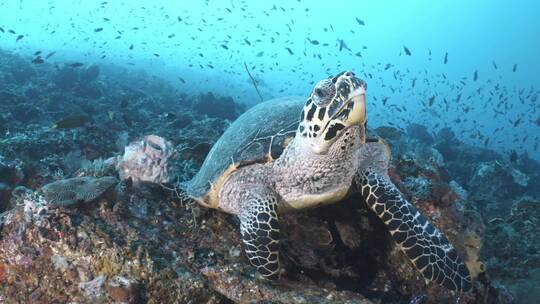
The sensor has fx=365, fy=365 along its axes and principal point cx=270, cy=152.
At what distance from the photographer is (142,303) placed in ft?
8.29

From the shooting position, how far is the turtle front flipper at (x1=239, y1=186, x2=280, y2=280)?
3.04 metres

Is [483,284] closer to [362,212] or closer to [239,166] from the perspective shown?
[362,212]

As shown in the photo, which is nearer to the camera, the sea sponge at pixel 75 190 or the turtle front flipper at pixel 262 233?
the sea sponge at pixel 75 190

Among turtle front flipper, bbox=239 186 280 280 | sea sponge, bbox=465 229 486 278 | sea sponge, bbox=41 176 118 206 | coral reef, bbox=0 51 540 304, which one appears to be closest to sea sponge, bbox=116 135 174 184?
coral reef, bbox=0 51 540 304

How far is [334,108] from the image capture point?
10.2 feet

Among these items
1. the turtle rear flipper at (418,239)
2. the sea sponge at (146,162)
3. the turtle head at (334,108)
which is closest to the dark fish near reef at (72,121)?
the sea sponge at (146,162)

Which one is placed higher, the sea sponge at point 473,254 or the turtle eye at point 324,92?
the turtle eye at point 324,92

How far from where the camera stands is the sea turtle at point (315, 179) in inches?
123

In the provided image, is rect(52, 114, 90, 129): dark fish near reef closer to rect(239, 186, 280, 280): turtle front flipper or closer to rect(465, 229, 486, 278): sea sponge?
rect(239, 186, 280, 280): turtle front flipper

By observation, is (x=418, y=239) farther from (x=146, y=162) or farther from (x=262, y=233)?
(x=146, y=162)

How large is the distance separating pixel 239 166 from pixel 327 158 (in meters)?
1.05

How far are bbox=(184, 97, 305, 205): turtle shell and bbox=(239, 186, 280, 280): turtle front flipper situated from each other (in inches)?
19.9

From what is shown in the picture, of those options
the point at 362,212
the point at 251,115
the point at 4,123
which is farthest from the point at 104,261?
the point at 4,123

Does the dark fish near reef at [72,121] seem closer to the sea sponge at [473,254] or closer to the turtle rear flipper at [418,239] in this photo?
the turtle rear flipper at [418,239]
